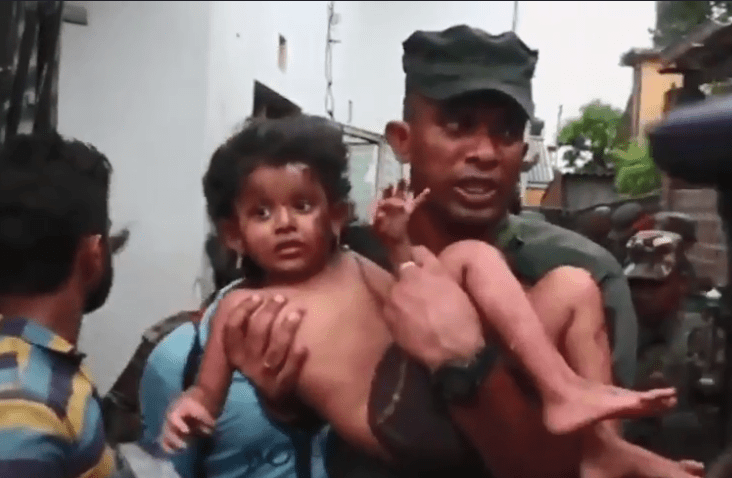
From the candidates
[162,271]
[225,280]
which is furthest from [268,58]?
[225,280]

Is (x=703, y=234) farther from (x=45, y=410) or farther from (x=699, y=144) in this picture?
(x=45, y=410)

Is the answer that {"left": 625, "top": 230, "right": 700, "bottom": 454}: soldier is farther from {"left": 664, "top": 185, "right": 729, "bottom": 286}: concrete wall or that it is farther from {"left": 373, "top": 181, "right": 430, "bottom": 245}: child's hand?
{"left": 373, "top": 181, "right": 430, "bottom": 245}: child's hand

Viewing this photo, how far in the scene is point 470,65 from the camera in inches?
23.0

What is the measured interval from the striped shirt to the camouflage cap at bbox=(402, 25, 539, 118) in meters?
0.39

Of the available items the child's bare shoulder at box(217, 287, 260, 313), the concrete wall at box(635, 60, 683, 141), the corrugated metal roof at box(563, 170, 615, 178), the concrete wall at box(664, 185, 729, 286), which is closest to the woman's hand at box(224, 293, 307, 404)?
the child's bare shoulder at box(217, 287, 260, 313)

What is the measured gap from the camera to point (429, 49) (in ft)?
1.96

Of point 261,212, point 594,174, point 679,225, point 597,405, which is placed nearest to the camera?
point 597,405

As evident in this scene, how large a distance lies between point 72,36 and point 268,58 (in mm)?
442

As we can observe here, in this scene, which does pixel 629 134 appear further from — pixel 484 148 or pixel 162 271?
pixel 162 271

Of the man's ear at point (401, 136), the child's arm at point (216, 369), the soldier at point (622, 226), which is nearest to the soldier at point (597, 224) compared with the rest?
the soldier at point (622, 226)

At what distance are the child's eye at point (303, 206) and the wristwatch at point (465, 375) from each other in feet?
0.47

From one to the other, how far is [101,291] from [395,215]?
0.38 meters

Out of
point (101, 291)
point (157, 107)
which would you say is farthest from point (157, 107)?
point (101, 291)

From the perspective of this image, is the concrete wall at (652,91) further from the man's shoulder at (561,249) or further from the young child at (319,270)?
the young child at (319,270)
